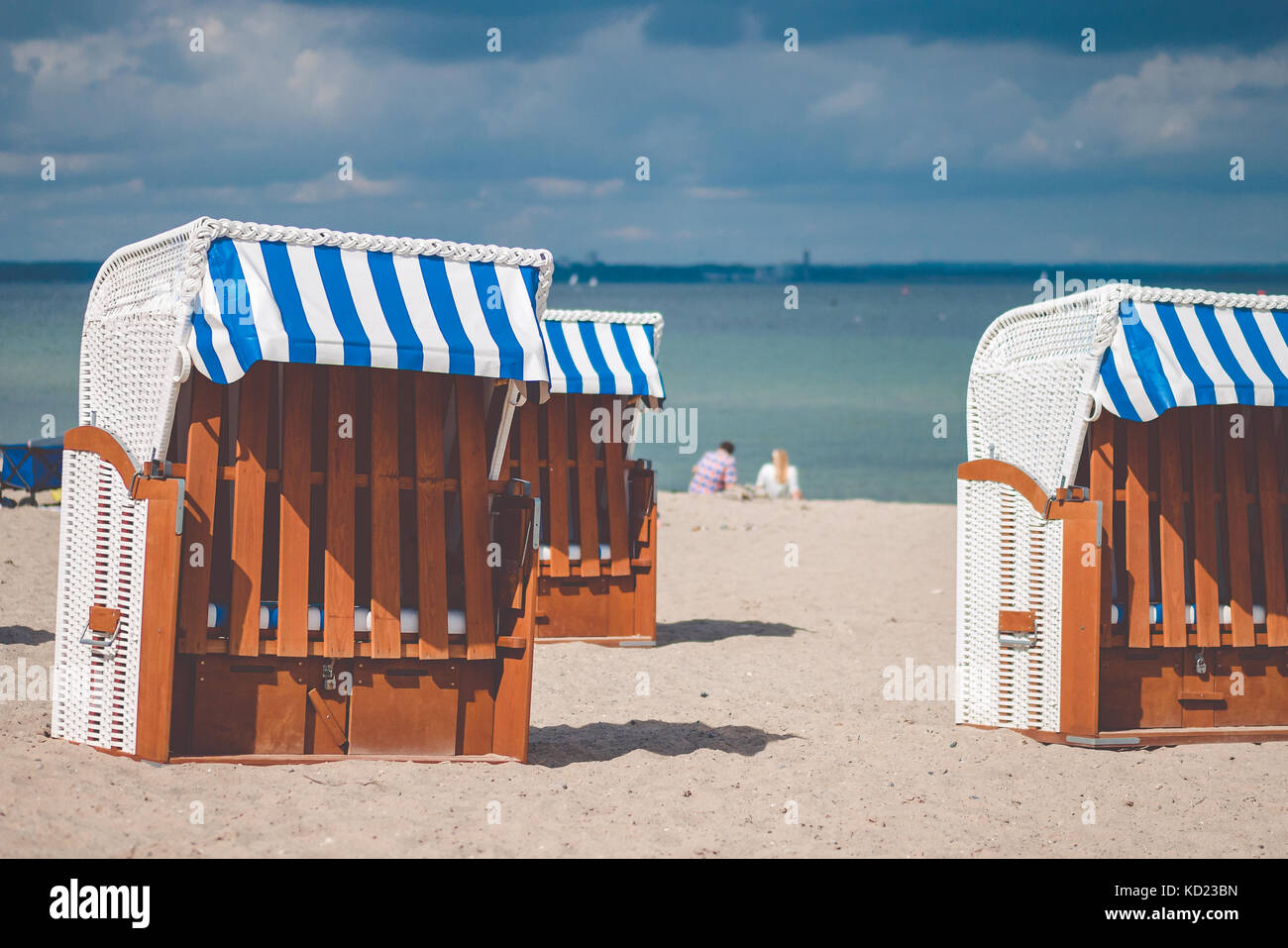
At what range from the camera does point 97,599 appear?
551 cm

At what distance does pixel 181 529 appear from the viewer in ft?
17.1

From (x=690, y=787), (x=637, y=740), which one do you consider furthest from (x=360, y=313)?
(x=637, y=740)

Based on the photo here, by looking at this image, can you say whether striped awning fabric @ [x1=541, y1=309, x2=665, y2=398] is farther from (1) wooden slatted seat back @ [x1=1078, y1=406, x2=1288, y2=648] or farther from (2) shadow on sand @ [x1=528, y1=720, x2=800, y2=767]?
(1) wooden slatted seat back @ [x1=1078, y1=406, x2=1288, y2=648]

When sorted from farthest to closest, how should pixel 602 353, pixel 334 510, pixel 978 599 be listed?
1. pixel 602 353
2. pixel 978 599
3. pixel 334 510

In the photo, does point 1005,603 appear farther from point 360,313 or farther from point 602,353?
point 602,353

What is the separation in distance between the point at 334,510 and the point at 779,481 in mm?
14299

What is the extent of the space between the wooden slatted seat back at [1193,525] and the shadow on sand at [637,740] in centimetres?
194

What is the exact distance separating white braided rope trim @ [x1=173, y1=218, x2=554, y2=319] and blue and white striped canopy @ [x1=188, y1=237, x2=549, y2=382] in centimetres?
3

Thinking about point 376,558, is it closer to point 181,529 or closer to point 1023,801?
point 181,529

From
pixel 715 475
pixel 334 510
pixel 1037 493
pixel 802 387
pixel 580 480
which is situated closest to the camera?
pixel 334 510

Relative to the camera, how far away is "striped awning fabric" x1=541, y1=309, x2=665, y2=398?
952cm

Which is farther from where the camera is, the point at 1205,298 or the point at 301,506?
the point at 1205,298

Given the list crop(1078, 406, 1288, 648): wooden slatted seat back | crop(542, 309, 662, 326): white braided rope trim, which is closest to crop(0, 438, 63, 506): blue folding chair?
crop(542, 309, 662, 326): white braided rope trim
